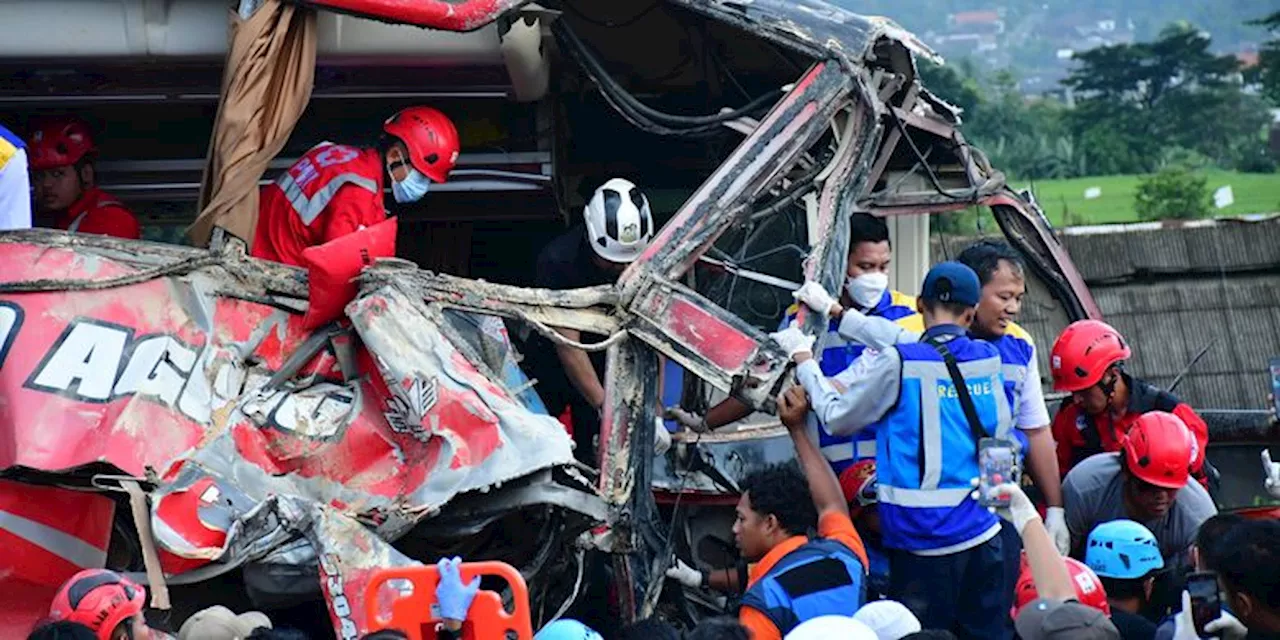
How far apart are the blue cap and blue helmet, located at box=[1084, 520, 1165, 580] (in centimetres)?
112

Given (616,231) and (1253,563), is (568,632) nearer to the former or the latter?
(1253,563)

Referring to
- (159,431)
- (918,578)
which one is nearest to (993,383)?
(918,578)

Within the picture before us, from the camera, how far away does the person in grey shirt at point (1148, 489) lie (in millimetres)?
8914

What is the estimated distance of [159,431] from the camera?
7.80 meters

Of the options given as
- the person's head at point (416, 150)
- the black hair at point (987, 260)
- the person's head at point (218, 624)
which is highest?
the person's head at point (416, 150)

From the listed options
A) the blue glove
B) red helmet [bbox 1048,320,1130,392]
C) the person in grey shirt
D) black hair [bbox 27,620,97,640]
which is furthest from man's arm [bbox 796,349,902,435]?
black hair [bbox 27,620,97,640]

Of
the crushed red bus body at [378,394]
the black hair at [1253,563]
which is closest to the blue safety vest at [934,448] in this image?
the crushed red bus body at [378,394]

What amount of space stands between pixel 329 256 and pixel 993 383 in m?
2.58

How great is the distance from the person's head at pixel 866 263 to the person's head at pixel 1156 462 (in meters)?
1.25

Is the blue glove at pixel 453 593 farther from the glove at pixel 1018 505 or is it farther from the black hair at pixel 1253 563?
the black hair at pixel 1253 563

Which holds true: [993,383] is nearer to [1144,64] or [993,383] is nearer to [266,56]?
[266,56]

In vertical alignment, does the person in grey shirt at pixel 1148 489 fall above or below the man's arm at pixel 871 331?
below

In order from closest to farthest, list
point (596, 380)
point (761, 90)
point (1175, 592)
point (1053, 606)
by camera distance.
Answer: point (1053, 606) < point (1175, 592) < point (596, 380) < point (761, 90)

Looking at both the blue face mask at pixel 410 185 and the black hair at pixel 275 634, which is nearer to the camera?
the black hair at pixel 275 634
